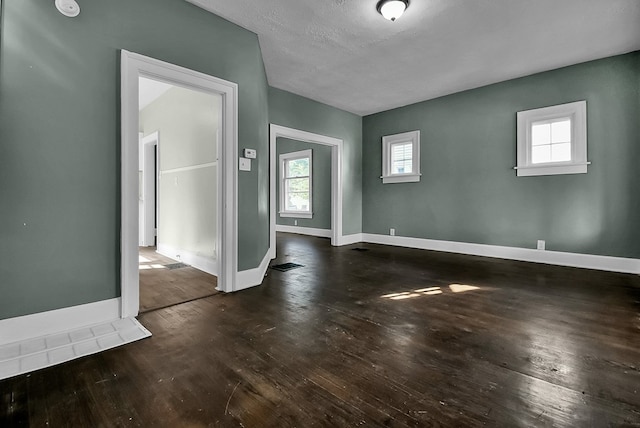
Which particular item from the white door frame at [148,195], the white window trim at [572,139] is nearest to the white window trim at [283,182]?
the white door frame at [148,195]

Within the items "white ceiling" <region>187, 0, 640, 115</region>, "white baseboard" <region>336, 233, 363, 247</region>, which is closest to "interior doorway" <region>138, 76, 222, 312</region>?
"white ceiling" <region>187, 0, 640, 115</region>

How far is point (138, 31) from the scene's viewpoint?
91.5 inches

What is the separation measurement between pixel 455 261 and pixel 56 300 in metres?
4.62

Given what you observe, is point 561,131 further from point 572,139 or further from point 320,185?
point 320,185

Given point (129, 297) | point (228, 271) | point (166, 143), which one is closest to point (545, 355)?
point (228, 271)

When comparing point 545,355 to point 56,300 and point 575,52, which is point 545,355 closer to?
point 56,300

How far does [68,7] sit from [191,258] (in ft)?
9.76

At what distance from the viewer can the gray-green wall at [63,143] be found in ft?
6.11

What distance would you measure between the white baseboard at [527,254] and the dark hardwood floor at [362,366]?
1.01m

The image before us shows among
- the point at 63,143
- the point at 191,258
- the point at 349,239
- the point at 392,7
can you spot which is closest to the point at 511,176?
the point at 349,239

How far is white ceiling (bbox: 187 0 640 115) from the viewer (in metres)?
2.75

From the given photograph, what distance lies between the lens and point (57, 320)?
2004 millimetres

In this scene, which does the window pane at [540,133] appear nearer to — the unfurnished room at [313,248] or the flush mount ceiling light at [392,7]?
the unfurnished room at [313,248]

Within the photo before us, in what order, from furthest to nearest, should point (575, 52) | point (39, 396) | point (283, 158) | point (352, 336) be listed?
→ point (283, 158)
point (575, 52)
point (352, 336)
point (39, 396)
